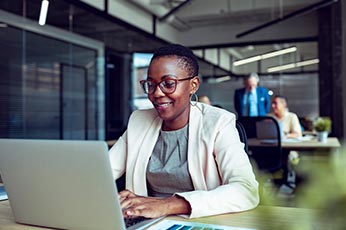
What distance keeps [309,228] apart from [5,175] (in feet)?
2.62

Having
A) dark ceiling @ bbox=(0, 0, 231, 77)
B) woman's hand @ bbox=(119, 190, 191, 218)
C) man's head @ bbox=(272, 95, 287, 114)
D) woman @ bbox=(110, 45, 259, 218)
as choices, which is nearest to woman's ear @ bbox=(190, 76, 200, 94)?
woman @ bbox=(110, 45, 259, 218)

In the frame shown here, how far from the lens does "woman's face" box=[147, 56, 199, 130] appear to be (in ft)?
4.70

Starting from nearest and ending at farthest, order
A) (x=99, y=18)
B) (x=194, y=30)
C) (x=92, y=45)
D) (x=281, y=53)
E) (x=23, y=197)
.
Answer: (x=23, y=197) < (x=99, y=18) < (x=92, y=45) < (x=281, y=53) < (x=194, y=30)

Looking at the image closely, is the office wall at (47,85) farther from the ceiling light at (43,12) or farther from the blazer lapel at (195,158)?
the blazer lapel at (195,158)

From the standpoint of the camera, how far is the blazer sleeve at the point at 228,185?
1.11 metres

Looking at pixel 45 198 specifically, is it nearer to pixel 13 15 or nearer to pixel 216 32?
pixel 13 15

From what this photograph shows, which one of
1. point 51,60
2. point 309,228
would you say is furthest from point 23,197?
→ point 51,60

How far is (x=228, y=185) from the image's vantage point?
120 centimetres

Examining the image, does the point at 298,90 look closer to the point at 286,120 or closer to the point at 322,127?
the point at 286,120

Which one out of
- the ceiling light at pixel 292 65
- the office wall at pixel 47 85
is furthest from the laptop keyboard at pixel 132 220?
the ceiling light at pixel 292 65

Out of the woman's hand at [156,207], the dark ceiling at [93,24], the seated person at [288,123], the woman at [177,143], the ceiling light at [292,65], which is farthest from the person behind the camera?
the ceiling light at [292,65]

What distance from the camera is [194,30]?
866cm

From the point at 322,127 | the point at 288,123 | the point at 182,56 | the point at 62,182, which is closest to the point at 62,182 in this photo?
the point at 62,182

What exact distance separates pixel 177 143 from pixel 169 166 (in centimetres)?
10
